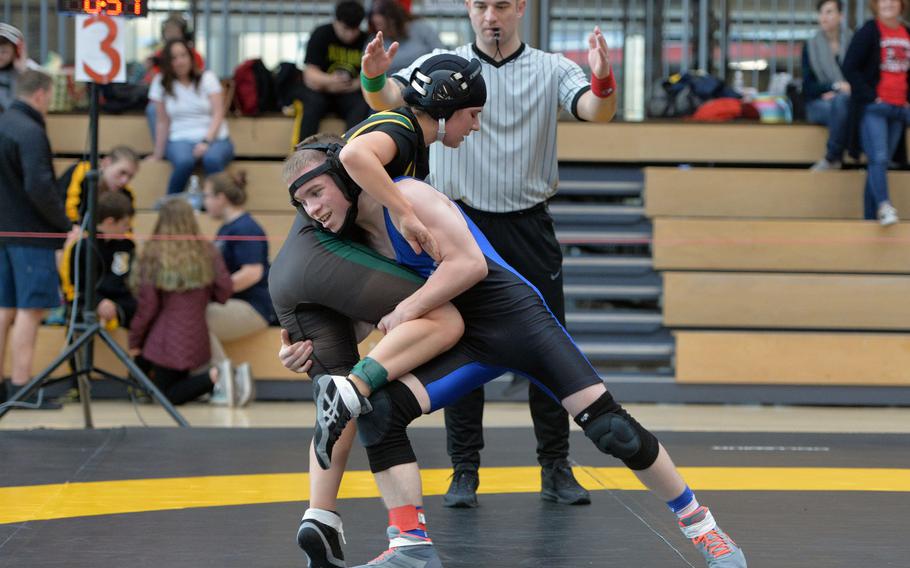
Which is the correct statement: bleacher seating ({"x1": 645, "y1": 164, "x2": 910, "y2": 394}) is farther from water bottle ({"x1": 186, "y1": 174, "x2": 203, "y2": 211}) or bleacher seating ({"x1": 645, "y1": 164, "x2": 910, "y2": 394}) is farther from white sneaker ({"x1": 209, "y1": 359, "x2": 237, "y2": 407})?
water bottle ({"x1": 186, "y1": 174, "x2": 203, "y2": 211})

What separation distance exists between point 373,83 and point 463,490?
55.3 inches

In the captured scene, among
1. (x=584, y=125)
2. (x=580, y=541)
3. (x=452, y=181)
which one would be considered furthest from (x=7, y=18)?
(x=580, y=541)

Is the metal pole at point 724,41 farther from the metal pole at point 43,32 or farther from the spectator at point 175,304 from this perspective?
the metal pole at point 43,32

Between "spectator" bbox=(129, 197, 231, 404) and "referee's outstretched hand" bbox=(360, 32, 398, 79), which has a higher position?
"referee's outstretched hand" bbox=(360, 32, 398, 79)

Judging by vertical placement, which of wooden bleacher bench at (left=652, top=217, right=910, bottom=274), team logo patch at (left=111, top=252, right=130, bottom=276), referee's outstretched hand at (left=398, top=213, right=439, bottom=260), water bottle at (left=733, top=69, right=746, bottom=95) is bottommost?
team logo patch at (left=111, top=252, right=130, bottom=276)

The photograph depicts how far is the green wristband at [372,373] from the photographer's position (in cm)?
341

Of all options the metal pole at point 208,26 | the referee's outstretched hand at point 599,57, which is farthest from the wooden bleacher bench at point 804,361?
the metal pole at point 208,26

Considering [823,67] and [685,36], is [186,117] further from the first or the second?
[823,67]

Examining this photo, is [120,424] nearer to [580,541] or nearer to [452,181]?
[452,181]

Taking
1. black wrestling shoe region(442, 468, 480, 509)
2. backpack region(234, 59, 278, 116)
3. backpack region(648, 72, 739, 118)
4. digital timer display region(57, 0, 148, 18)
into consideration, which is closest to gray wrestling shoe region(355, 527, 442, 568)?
black wrestling shoe region(442, 468, 480, 509)

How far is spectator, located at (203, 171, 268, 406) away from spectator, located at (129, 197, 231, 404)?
0.13 m

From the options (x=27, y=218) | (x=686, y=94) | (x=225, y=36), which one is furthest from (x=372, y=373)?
(x=225, y=36)

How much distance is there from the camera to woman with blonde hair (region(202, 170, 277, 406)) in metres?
7.70

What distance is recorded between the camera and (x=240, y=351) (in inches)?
311
